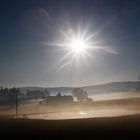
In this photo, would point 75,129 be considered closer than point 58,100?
Yes

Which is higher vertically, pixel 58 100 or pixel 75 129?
pixel 58 100

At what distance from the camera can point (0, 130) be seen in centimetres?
2841

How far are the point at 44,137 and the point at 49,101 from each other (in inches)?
3510

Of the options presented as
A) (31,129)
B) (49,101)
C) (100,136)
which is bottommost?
(100,136)

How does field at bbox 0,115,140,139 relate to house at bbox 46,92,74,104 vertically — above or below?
below

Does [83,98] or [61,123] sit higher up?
[83,98]

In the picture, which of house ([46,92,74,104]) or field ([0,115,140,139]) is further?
house ([46,92,74,104])

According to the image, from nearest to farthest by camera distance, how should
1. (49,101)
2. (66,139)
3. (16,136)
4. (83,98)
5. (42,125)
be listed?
1. (66,139)
2. (16,136)
3. (42,125)
4. (49,101)
5. (83,98)

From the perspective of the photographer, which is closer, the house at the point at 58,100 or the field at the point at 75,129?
the field at the point at 75,129

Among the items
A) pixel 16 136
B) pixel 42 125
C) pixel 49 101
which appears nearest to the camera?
pixel 16 136

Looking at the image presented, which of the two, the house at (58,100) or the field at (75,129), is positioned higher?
the house at (58,100)

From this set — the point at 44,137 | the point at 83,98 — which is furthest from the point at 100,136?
the point at 83,98

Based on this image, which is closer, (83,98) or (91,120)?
(91,120)

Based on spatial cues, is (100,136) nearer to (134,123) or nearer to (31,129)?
(134,123)
